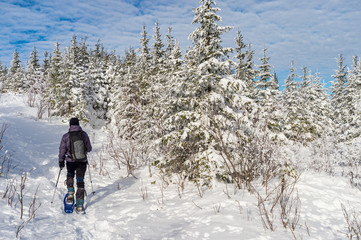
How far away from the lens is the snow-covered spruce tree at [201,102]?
696cm

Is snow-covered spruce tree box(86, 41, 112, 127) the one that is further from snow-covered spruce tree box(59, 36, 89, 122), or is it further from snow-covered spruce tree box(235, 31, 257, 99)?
snow-covered spruce tree box(235, 31, 257, 99)

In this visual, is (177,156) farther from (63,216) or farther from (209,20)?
(209,20)

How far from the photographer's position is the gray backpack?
5692 mm

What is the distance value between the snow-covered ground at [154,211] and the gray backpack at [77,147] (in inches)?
36.7

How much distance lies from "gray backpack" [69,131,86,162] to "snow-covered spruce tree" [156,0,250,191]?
2.65 m

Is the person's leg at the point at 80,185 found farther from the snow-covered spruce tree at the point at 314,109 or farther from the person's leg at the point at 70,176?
the snow-covered spruce tree at the point at 314,109

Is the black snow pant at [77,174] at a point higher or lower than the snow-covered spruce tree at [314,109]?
lower

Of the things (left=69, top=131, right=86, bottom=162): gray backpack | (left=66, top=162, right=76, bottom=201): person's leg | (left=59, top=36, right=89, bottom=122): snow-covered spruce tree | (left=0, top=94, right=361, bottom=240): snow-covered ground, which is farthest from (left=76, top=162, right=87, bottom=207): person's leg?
(left=59, top=36, right=89, bottom=122): snow-covered spruce tree

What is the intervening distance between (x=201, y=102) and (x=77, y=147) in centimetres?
370

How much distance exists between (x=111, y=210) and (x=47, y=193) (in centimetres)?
181

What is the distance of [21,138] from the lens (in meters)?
9.86

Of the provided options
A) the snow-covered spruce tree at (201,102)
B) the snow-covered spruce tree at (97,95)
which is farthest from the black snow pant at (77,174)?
the snow-covered spruce tree at (97,95)

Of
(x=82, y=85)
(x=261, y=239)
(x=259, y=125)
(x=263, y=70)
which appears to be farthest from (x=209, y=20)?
(x=82, y=85)

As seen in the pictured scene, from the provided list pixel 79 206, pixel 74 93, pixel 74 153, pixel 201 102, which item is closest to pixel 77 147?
pixel 74 153
